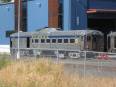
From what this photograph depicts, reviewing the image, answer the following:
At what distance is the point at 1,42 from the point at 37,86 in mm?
73182

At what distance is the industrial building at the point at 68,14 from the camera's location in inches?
2948

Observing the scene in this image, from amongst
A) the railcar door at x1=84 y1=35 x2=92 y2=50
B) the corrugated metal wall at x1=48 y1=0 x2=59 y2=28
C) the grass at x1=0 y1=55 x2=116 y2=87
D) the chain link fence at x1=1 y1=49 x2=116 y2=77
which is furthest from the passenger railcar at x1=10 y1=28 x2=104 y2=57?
the grass at x1=0 y1=55 x2=116 y2=87

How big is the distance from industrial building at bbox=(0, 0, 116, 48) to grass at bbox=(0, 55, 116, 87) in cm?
4910

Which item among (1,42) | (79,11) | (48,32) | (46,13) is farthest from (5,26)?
(48,32)

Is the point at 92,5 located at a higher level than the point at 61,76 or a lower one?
higher

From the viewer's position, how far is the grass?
18.9m

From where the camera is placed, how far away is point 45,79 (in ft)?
65.4

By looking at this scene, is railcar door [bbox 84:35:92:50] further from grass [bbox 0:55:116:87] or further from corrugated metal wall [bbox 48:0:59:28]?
grass [bbox 0:55:116:87]

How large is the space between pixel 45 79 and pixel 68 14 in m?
54.7

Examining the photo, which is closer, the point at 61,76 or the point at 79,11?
the point at 61,76

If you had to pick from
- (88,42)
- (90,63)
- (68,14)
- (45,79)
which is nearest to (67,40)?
(88,42)

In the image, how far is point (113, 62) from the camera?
91.4ft

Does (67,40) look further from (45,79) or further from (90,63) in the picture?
(45,79)

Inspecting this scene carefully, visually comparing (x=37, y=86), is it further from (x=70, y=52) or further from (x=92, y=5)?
(x=92, y=5)
